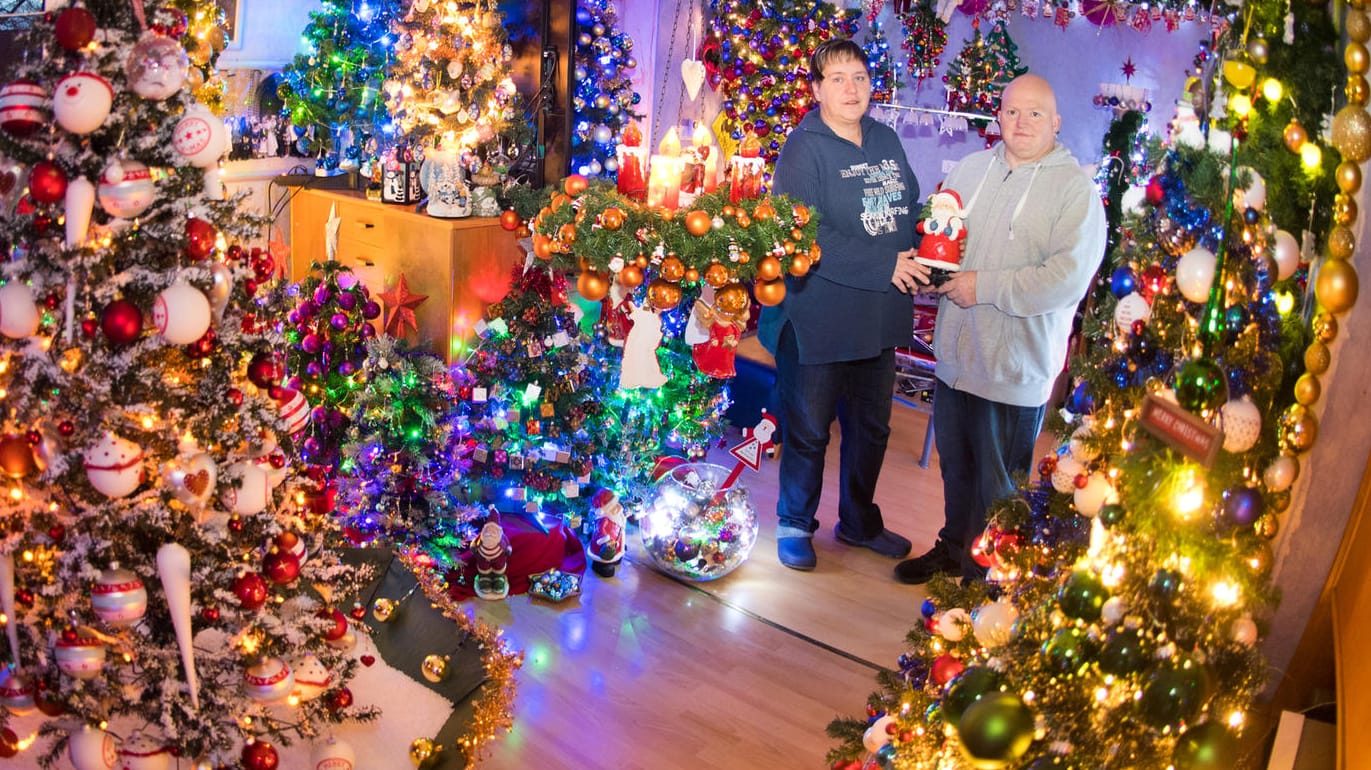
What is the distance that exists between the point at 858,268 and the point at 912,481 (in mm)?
1500

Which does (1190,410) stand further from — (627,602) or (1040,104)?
(627,602)

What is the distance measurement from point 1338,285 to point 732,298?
158 cm

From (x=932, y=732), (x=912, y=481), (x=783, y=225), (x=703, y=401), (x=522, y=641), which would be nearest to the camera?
(x=932, y=732)

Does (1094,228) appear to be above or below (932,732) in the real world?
above

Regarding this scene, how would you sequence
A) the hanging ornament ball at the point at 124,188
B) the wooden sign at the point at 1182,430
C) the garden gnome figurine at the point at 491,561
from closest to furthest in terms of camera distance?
the wooden sign at the point at 1182,430 < the hanging ornament ball at the point at 124,188 < the garden gnome figurine at the point at 491,561

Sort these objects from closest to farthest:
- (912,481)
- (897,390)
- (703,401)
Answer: (703,401), (912,481), (897,390)

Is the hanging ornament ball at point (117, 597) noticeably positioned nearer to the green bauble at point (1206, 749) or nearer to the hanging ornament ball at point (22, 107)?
the hanging ornament ball at point (22, 107)

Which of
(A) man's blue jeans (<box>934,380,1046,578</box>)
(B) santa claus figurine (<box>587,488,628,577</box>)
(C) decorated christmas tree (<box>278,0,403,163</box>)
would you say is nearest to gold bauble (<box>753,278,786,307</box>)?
(A) man's blue jeans (<box>934,380,1046,578</box>)

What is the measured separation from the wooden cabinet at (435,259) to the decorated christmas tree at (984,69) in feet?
11.4

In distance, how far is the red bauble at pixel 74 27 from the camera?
1.58m

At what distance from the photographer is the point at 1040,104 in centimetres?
289

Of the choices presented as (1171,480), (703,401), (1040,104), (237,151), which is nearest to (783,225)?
(1040,104)

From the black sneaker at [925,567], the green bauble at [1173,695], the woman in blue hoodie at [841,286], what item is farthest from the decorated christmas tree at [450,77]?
the green bauble at [1173,695]

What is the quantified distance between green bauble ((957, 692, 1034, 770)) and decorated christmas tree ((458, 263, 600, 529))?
2088 millimetres
